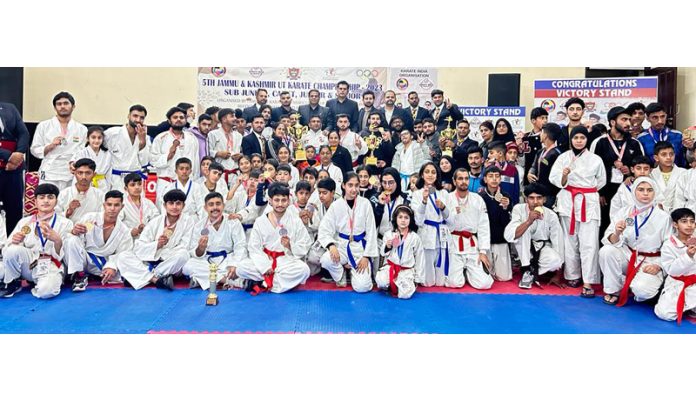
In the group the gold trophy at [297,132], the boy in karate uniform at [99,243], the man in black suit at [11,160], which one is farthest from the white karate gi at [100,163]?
the gold trophy at [297,132]

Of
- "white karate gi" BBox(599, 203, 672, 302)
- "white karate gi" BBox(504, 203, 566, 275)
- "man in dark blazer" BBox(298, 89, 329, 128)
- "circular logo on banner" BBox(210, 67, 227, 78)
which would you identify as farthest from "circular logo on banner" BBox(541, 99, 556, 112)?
"circular logo on banner" BBox(210, 67, 227, 78)

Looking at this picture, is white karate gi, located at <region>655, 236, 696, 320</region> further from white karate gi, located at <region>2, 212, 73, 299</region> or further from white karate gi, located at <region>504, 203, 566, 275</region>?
white karate gi, located at <region>2, 212, 73, 299</region>

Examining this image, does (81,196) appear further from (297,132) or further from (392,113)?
(392,113)

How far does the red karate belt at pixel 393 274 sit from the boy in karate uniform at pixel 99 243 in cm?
310

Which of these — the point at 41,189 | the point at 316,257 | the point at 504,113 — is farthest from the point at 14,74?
the point at 504,113

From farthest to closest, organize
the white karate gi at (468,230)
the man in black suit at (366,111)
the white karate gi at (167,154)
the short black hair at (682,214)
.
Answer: the man in black suit at (366,111) → the white karate gi at (167,154) → the white karate gi at (468,230) → the short black hair at (682,214)

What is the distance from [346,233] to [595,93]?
21.6ft

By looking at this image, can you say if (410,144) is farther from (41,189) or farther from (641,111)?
(41,189)

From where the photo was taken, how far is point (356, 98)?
9938 millimetres

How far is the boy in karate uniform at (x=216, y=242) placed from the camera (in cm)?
537

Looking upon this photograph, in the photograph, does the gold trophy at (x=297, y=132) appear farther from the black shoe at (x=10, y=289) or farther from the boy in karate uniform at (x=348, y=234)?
the black shoe at (x=10, y=289)

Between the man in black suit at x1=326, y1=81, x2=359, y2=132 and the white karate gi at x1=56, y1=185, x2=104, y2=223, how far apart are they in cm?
407

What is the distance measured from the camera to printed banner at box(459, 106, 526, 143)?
378 inches

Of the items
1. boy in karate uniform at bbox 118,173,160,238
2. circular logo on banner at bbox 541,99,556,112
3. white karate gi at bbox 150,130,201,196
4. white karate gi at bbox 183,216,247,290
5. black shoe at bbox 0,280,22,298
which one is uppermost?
circular logo on banner at bbox 541,99,556,112
